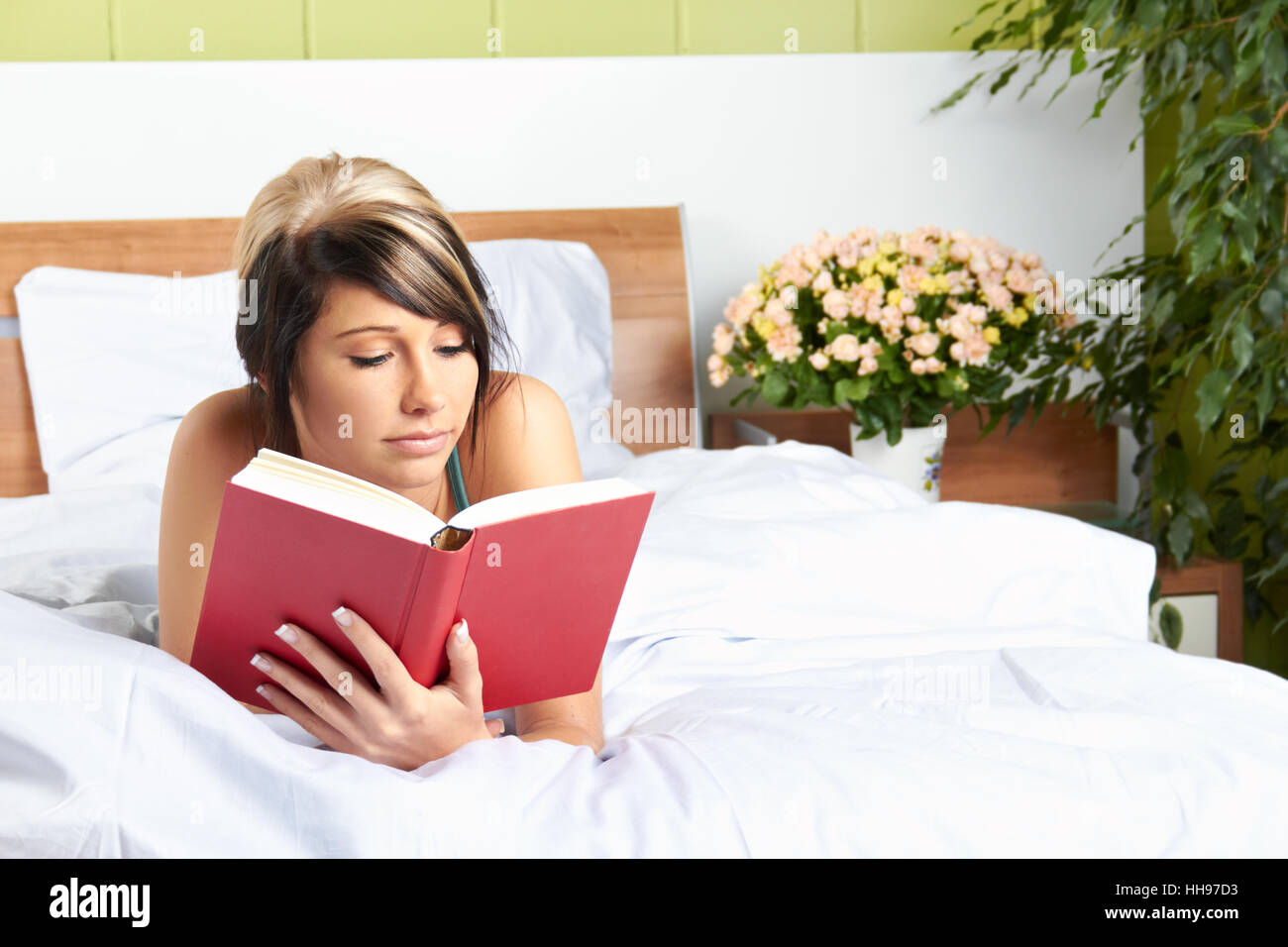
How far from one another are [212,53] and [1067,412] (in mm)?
1863

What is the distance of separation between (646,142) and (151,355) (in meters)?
1.05

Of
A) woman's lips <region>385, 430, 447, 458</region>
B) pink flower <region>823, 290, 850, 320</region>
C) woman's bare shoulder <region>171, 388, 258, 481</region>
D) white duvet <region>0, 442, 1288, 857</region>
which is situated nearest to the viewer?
white duvet <region>0, 442, 1288, 857</region>

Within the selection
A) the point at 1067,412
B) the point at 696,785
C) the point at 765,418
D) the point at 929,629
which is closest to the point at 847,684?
the point at 929,629

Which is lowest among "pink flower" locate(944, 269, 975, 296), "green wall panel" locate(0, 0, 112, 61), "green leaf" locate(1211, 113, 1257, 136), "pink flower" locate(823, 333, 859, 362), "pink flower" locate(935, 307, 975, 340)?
"pink flower" locate(823, 333, 859, 362)

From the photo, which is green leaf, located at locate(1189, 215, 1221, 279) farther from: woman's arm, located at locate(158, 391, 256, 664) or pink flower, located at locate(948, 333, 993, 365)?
woman's arm, located at locate(158, 391, 256, 664)

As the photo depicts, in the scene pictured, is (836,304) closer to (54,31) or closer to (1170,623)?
(1170,623)

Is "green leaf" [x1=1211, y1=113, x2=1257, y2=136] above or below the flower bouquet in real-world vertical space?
above

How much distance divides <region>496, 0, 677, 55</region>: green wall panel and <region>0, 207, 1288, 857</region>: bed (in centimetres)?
118

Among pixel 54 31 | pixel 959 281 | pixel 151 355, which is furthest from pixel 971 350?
pixel 54 31

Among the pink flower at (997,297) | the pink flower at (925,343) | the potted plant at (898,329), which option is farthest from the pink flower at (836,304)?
the pink flower at (997,297)

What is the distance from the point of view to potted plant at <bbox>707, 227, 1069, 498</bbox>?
6.03 feet

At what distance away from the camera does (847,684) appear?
0.97m

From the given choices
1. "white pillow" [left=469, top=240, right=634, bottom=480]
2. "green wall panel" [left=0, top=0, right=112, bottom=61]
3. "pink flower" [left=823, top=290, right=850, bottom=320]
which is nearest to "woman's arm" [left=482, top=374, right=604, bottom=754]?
"white pillow" [left=469, top=240, right=634, bottom=480]

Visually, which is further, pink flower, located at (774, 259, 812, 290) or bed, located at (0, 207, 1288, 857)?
pink flower, located at (774, 259, 812, 290)
